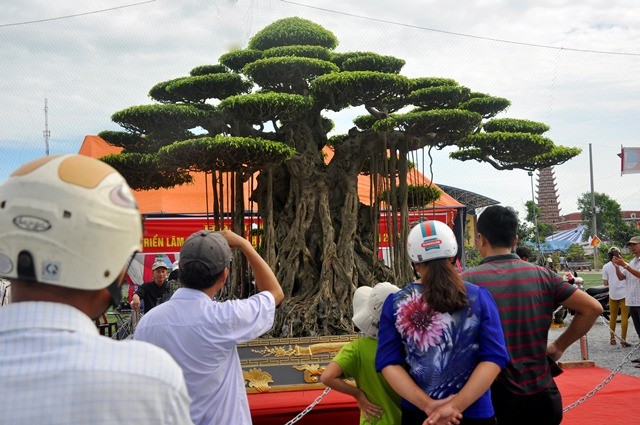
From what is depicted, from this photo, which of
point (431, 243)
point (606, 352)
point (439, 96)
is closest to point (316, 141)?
point (439, 96)

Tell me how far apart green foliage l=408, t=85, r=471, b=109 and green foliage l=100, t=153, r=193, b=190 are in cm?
269

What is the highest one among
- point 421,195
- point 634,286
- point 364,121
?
point 364,121

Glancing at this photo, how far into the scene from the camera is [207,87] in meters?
7.20

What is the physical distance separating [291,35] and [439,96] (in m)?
1.96

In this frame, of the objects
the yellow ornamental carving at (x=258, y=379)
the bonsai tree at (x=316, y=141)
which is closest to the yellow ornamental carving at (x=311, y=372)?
the yellow ornamental carving at (x=258, y=379)

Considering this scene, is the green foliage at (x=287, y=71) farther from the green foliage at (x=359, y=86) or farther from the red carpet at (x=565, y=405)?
the red carpet at (x=565, y=405)

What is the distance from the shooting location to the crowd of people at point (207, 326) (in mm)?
911

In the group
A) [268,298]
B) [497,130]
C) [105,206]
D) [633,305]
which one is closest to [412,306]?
[268,298]

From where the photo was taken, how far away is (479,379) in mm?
2037

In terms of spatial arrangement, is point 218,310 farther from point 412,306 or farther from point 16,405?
point 16,405

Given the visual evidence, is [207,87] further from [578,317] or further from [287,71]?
[578,317]

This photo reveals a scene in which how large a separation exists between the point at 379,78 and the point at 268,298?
4482 millimetres

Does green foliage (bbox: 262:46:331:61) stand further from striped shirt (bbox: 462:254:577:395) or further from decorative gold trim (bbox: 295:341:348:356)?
striped shirt (bbox: 462:254:577:395)

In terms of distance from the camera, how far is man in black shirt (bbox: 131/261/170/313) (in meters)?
6.93
